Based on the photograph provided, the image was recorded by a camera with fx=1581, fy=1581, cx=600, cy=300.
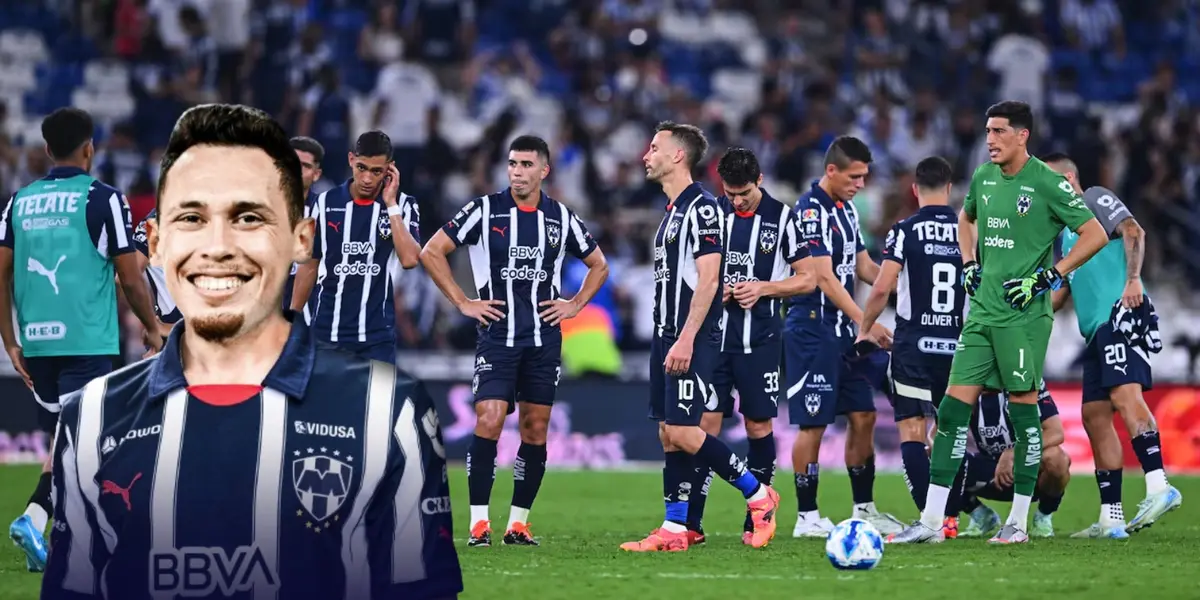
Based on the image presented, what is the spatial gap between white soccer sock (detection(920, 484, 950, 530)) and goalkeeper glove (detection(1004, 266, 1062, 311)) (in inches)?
46.6

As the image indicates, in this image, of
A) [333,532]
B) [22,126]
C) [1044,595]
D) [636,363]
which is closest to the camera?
[333,532]

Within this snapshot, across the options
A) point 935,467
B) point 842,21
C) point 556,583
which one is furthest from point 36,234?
point 842,21

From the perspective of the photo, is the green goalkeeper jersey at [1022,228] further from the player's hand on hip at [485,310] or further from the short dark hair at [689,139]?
the player's hand on hip at [485,310]

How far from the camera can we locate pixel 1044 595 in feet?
22.5

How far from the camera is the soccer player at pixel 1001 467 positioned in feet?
33.9

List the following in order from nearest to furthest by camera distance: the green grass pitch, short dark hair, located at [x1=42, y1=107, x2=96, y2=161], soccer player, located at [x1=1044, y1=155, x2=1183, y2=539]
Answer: the green grass pitch
short dark hair, located at [x1=42, y1=107, x2=96, y2=161]
soccer player, located at [x1=1044, y1=155, x2=1183, y2=539]

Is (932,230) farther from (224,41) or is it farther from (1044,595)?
(224,41)

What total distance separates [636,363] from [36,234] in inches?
385

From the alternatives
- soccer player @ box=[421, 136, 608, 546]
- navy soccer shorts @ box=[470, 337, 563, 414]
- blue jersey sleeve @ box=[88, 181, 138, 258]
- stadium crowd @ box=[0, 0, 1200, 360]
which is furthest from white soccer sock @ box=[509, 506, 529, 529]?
stadium crowd @ box=[0, 0, 1200, 360]

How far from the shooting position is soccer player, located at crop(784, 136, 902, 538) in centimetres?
1029

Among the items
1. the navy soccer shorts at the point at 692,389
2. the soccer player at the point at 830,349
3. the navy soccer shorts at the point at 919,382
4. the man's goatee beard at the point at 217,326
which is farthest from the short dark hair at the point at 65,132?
the man's goatee beard at the point at 217,326

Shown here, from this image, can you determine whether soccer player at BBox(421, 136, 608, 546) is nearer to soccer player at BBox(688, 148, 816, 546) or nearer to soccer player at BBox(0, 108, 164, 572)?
soccer player at BBox(688, 148, 816, 546)

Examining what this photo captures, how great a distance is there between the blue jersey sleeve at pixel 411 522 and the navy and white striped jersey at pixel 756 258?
6.54 m

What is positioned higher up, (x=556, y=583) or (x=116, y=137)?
(x=116, y=137)
